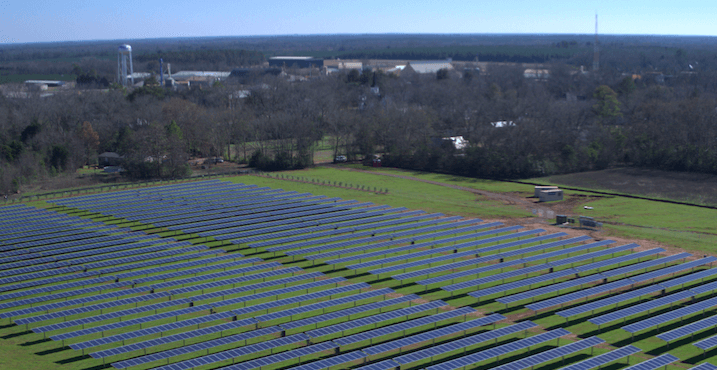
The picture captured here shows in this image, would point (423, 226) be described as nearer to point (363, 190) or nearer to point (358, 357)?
point (363, 190)

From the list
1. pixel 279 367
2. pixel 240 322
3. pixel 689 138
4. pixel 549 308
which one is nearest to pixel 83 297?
pixel 240 322

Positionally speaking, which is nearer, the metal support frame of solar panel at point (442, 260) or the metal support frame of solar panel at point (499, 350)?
the metal support frame of solar panel at point (499, 350)

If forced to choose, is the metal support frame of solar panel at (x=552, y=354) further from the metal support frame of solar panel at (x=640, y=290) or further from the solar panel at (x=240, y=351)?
the solar panel at (x=240, y=351)

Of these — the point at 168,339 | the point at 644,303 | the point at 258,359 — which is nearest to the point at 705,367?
the point at 644,303

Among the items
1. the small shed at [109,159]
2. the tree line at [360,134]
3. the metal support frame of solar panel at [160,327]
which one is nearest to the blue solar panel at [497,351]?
the metal support frame of solar panel at [160,327]

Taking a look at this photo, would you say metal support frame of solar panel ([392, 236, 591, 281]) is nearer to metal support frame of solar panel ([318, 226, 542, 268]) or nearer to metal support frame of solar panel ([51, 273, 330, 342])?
metal support frame of solar panel ([318, 226, 542, 268])

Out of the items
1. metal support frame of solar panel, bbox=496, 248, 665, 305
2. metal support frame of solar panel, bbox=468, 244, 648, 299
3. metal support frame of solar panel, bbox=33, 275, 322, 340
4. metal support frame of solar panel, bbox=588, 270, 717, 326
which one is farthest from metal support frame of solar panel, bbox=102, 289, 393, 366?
metal support frame of solar panel, bbox=588, 270, 717, 326
